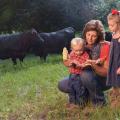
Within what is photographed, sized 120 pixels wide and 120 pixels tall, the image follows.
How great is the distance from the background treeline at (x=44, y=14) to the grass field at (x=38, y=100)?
6.46m

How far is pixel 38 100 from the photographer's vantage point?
6.81 meters

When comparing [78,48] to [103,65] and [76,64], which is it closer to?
[76,64]

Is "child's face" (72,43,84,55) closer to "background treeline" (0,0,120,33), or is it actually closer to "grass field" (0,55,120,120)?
"grass field" (0,55,120,120)

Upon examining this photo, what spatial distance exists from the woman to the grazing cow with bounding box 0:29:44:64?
6.77 meters

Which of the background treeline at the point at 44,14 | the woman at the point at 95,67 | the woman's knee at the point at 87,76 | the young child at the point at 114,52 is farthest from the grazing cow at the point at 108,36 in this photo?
the young child at the point at 114,52

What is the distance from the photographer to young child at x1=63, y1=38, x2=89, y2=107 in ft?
19.0

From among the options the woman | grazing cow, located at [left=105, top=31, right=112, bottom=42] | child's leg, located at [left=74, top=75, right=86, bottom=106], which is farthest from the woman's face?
grazing cow, located at [left=105, top=31, right=112, bottom=42]

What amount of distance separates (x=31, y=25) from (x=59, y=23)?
3.69 ft

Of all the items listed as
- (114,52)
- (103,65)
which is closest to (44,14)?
(103,65)

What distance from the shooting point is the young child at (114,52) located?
532 centimetres

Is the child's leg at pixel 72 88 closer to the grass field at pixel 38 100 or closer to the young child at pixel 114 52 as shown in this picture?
the grass field at pixel 38 100

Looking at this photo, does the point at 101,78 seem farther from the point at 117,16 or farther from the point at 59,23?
the point at 59,23

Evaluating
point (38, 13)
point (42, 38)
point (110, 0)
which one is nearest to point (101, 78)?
point (42, 38)

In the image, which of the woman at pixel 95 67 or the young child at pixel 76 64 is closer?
the woman at pixel 95 67
